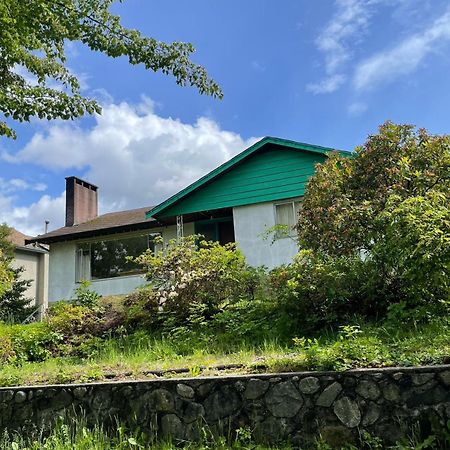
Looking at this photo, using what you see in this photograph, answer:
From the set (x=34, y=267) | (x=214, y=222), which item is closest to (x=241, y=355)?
(x=214, y=222)

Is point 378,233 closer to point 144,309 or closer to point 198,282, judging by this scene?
point 198,282

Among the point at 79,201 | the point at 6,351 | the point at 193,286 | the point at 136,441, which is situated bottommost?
the point at 136,441

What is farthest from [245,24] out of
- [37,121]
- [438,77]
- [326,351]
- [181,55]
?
[326,351]

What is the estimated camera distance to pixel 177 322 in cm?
823

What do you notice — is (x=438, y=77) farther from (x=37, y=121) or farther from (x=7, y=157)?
(x=7, y=157)

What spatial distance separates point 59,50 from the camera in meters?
→ 9.41

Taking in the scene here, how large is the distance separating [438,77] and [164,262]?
20.8ft

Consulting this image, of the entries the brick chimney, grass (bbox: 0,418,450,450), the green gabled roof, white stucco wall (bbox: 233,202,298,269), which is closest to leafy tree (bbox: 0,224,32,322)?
the brick chimney

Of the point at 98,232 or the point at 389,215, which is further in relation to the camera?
the point at 98,232

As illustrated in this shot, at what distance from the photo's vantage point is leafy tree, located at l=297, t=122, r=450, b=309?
561cm

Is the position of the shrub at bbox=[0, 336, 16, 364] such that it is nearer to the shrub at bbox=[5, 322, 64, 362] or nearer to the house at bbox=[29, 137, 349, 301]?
the shrub at bbox=[5, 322, 64, 362]

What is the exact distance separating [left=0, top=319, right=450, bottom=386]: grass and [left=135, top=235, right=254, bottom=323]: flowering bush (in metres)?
0.89

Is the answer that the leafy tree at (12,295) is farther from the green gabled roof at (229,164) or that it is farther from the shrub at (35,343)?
the shrub at (35,343)

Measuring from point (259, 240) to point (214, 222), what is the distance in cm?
262
